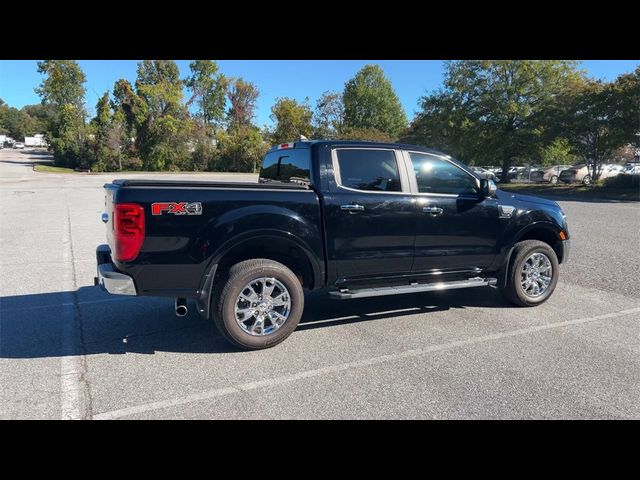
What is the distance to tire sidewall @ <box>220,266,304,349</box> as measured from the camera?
4008 millimetres

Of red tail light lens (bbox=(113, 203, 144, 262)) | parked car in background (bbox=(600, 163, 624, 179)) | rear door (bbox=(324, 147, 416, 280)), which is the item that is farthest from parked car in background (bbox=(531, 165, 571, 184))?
red tail light lens (bbox=(113, 203, 144, 262))

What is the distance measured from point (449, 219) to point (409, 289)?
92 cm

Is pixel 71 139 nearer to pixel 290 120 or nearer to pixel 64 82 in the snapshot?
pixel 64 82

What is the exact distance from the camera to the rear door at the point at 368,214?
447 cm

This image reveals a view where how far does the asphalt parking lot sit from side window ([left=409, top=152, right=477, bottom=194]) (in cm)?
146

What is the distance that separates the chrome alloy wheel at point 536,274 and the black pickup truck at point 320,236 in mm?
15

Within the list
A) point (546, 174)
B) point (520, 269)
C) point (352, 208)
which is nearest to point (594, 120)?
point (546, 174)

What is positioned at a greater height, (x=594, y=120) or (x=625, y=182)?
(x=594, y=120)

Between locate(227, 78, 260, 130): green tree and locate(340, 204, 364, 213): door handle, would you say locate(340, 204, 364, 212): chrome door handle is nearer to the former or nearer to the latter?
locate(340, 204, 364, 213): door handle

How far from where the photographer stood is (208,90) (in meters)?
64.0

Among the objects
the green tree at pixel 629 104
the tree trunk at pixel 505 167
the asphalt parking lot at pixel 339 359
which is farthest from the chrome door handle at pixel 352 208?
the tree trunk at pixel 505 167
